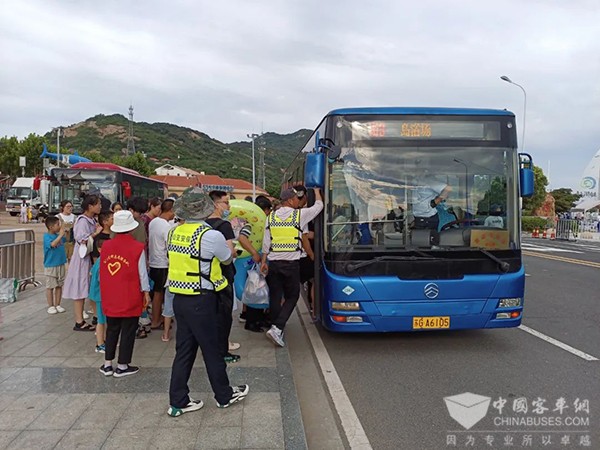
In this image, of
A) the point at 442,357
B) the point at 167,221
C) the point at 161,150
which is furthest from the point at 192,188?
the point at 161,150

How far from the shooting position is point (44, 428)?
386cm

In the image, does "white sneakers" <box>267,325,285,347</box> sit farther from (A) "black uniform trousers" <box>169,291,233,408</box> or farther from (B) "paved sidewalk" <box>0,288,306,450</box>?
(A) "black uniform trousers" <box>169,291,233,408</box>

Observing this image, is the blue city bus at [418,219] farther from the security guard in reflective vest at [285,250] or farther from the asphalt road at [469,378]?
the asphalt road at [469,378]

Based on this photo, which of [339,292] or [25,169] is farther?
[25,169]

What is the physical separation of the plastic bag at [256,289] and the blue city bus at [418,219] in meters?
0.83

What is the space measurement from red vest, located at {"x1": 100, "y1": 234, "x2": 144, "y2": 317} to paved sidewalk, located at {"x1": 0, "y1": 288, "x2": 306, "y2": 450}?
743 mm

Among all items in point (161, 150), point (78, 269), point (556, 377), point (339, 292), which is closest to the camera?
point (556, 377)

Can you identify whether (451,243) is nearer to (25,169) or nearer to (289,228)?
(289,228)

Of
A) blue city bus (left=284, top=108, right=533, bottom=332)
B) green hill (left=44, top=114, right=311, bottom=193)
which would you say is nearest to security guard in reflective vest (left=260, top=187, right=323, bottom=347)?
blue city bus (left=284, top=108, right=533, bottom=332)

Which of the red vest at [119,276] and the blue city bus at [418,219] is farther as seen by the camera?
the blue city bus at [418,219]

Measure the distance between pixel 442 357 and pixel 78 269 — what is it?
15.5 ft

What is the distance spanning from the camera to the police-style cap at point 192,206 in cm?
406

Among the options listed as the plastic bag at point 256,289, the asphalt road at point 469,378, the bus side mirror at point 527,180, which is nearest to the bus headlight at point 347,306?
the asphalt road at point 469,378

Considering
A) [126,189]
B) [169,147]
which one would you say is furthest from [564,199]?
[169,147]
